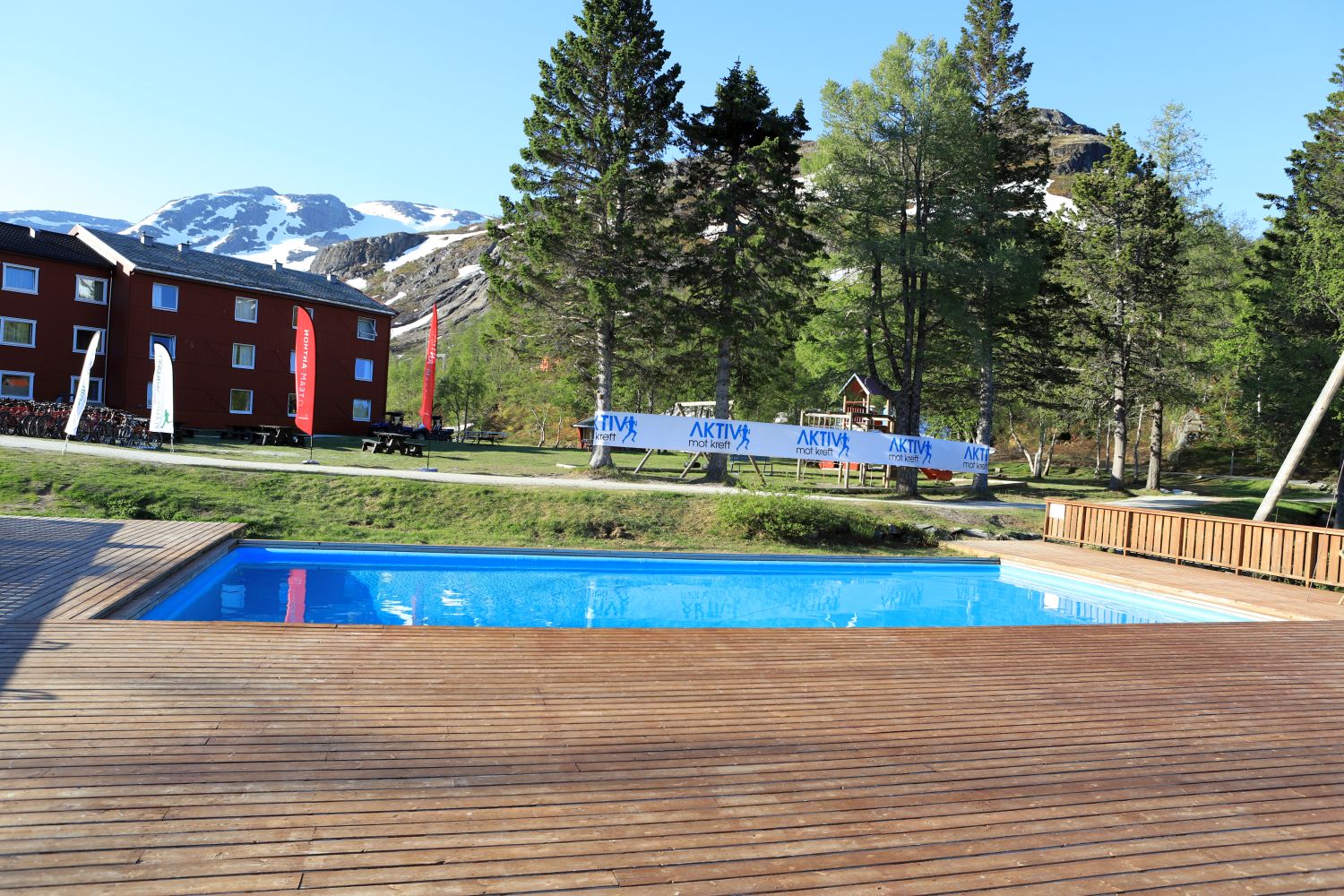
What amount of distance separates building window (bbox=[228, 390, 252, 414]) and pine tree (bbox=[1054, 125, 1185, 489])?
34.6 meters

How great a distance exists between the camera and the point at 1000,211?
91.4ft

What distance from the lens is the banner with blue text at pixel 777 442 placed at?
22.9 metres

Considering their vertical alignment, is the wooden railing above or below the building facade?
below

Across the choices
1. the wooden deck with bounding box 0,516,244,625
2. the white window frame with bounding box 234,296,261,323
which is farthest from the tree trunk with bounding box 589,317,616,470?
the white window frame with bounding box 234,296,261,323

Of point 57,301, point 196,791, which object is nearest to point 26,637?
point 196,791

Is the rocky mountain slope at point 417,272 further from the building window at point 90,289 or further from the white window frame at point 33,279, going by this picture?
the white window frame at point 33,279

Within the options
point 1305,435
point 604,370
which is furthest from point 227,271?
point 1305,435

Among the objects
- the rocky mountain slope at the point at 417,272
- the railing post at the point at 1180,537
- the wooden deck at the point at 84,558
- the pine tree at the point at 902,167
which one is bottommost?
the wooden deck at the point at 84,558

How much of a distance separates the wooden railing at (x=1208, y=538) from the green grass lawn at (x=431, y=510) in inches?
117

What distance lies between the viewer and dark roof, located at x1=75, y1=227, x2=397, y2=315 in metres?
33.7

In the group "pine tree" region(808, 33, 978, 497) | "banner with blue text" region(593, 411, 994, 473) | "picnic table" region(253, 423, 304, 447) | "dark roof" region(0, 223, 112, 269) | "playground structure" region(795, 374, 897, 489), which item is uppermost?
"pine tree" region(808, 33, 978, 497)

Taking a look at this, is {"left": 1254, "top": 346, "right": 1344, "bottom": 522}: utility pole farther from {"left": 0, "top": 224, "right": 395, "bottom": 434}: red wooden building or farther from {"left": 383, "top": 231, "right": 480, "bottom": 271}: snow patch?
{"left": 383, "top": 231, "right": 480, "bottom": 271}: snow patch

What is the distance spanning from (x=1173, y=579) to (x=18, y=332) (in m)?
38.9

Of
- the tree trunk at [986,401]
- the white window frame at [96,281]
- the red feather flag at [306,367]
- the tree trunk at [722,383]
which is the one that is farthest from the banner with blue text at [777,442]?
the white window frame at [96,281]
